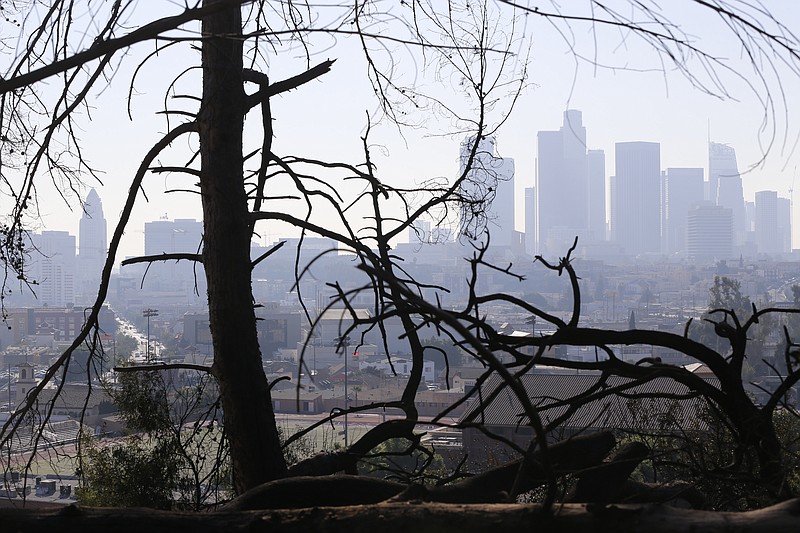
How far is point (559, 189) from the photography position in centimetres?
7000

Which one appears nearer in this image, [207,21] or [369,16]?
[369,16]

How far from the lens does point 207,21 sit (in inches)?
96.7

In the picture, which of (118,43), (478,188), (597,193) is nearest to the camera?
(118,43)

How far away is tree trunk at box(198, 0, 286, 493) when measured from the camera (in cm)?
247

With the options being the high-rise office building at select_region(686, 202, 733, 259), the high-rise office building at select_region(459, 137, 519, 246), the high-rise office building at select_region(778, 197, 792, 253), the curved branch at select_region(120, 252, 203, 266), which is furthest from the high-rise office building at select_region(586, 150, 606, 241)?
the curved branch at select_region(120, 252, 203, 266)

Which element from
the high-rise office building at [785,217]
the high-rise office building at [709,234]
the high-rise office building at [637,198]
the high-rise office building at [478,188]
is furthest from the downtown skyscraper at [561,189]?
the high-rise office building at [478,188]

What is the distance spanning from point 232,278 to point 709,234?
3537 inches

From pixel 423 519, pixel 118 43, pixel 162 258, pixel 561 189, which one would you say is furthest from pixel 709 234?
pixel 118 43

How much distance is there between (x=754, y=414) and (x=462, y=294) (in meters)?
48.9

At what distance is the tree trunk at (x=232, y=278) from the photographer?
2471 mm

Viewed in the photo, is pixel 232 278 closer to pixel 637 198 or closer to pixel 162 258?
pixel 162 258

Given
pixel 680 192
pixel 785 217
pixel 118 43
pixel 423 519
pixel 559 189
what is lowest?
pixel 423 519

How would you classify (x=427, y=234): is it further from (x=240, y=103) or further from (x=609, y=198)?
(x=609, y=198)

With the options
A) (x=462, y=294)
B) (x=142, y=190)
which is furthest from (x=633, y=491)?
(x=462, y=294)
